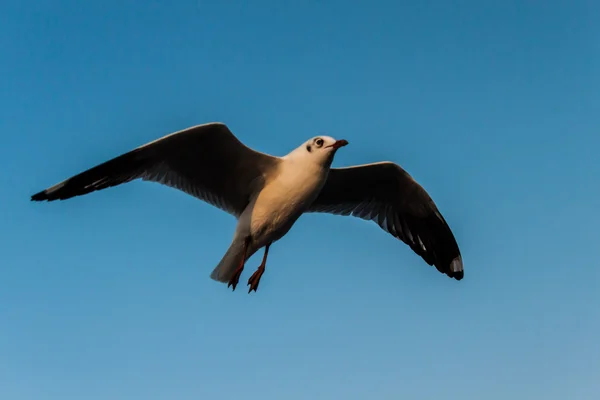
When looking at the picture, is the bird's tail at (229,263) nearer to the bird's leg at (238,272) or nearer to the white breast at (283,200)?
the bird's leg at (238,272)

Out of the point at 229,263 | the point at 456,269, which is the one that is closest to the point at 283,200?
the point at 229,263

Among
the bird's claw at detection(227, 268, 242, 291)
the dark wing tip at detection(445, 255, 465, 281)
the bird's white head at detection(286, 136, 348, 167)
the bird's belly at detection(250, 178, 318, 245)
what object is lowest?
the bird's claw at detection(227, 268, 242, 291)

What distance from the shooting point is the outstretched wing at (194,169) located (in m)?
8.43

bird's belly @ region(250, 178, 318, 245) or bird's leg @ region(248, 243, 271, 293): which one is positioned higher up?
bird's belly @ region(250, 178, 318, 245)

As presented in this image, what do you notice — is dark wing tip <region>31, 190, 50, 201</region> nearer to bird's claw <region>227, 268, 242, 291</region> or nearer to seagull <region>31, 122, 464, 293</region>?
seagull <region>31, 122, 464, 293</region>

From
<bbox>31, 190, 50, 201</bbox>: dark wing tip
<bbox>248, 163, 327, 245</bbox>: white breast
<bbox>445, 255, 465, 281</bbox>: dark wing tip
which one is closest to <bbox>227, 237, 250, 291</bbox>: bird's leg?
<bbox>248, 163, 327, 245</bbox>: white breast

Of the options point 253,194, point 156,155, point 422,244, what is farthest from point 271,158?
point 422,244

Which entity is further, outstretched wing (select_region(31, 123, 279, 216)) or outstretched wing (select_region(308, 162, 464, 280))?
outstretched wing (select_region(308, 162, 464, 280))

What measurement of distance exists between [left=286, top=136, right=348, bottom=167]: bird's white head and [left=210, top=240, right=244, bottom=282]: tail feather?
141cm

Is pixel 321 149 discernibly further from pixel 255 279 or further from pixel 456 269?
pixel 456 269

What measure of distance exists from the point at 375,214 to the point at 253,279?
2346mm

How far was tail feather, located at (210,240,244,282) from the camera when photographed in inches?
355

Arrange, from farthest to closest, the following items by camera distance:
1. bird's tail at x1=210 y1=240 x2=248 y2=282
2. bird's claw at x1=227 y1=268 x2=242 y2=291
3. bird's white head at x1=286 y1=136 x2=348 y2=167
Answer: bird's tail at x1=210 y1=240 x2=248 y2=282 → bird's claw at x1=227 y1=268 x2=242 y2=291 → bird's white head at x1=286 y1=136 x2=348 y2=167

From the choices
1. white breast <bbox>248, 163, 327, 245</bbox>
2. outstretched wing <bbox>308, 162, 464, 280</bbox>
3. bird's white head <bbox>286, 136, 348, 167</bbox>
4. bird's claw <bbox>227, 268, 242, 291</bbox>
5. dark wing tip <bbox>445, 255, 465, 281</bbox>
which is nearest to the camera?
bird's white head <bbox>286, 136, 348, 167</bbox>
